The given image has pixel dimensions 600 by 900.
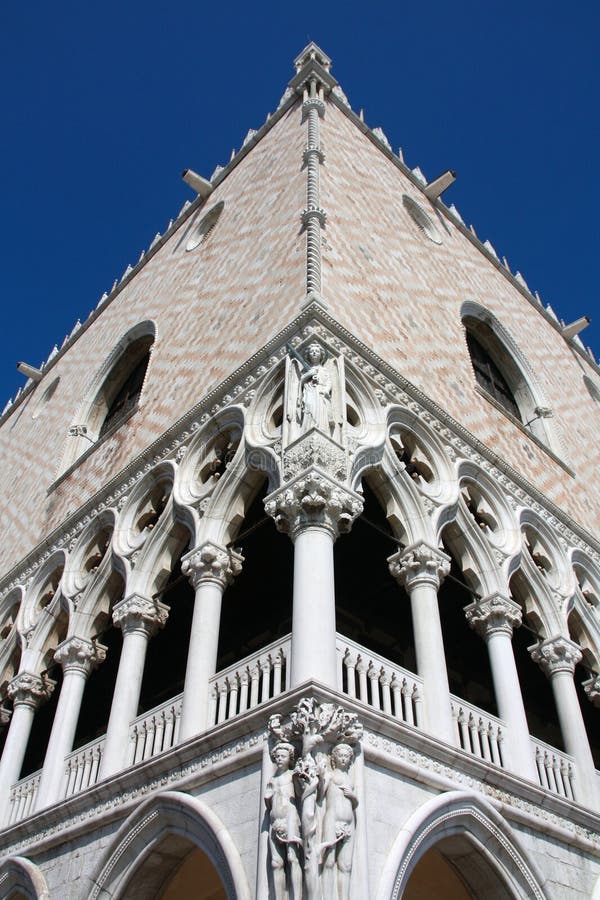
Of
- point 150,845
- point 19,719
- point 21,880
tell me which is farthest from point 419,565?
point 19,719

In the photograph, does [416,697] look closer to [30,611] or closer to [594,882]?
[594,882]

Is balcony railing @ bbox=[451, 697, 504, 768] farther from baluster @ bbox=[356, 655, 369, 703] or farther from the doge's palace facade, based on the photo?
baluster @ bbox=[356, 655, 369, 703]

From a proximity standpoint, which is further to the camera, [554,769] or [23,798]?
[23,798]

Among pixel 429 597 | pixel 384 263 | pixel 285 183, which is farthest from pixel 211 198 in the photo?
pixel 429 597

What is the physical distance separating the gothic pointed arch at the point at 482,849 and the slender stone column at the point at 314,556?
4.17 feet

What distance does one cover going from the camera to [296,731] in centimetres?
568

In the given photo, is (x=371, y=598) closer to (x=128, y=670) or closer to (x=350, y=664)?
(x=128, y=670)

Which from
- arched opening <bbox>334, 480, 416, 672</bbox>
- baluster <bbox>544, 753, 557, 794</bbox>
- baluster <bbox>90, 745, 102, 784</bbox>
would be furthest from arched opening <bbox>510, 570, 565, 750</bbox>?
baluster <bbox>90, 745, 102, 784</bbox>

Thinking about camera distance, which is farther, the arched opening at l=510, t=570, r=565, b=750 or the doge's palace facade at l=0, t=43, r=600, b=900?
the arched opening at l=510, t=570, r=565, b=750

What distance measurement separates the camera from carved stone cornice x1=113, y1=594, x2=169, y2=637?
839cm

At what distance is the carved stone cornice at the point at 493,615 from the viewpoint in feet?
27.4

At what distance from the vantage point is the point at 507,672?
316 inches

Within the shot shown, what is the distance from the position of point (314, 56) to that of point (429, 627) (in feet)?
29.6

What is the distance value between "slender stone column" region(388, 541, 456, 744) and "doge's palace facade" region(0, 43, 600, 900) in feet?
0.09
